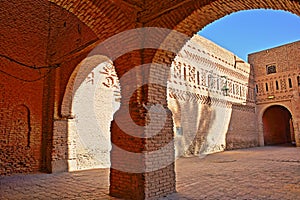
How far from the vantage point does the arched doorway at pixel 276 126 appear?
19.5m

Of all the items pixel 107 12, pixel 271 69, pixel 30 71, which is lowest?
pixel 30 71

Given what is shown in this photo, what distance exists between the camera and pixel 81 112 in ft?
29.2

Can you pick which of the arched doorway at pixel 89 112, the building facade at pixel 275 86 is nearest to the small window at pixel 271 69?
the building facade at pixel 275 86

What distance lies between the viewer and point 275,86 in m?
17.6

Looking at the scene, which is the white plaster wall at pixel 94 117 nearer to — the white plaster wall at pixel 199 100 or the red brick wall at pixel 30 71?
the red brick wall at pixel 30 71

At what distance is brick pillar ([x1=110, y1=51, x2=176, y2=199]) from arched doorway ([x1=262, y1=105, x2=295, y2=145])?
55.4 feet

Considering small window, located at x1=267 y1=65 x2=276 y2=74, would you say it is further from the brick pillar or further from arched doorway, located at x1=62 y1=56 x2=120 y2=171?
the brick pillar

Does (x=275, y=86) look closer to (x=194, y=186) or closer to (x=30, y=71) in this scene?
(x=194, y=186)

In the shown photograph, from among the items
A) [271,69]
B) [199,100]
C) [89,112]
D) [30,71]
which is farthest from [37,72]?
[271,69]

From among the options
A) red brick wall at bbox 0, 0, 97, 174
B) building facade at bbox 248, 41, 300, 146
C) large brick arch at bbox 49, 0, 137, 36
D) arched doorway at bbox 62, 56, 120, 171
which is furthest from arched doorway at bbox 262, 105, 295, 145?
large brick arch at bbox 49, 0, 137, 36

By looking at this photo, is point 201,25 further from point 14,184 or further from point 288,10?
point 14,184

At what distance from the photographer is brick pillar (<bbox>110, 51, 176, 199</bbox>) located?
14.6ft

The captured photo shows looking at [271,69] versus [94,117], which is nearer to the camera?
[94,117]

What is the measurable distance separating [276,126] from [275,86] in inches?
201
